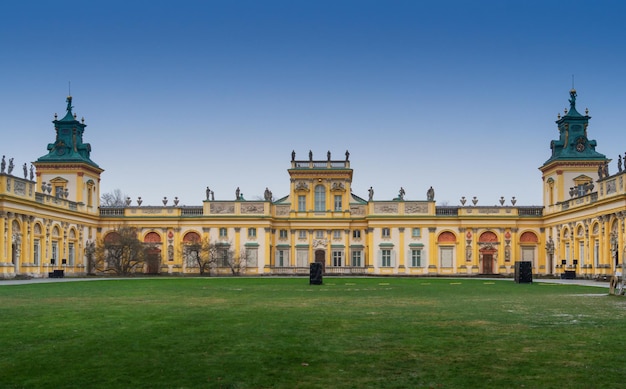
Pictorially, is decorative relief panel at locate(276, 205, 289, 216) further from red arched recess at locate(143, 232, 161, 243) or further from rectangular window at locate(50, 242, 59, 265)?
rectangular window at locate(50, 242, 59, 265)

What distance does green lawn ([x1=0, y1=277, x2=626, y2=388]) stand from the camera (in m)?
8.67

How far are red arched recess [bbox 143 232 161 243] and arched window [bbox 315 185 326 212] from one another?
1665 centimetres

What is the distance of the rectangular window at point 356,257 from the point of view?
224 feet

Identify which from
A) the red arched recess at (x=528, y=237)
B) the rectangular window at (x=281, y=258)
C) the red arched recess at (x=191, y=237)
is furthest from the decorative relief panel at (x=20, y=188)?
the red arched recess at (x=528, y=237)

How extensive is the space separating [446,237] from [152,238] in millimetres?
30256

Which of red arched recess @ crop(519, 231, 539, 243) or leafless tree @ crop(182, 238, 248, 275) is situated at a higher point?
red arched recess @ crop(519, 231, 539, 243)

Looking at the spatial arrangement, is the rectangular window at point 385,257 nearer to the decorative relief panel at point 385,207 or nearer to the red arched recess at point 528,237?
the decorative relief panel at point 385,207

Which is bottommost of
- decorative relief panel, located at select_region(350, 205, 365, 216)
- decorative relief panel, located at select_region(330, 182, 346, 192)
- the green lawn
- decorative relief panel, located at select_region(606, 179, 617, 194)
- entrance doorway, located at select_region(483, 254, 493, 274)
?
entrance doorway, located at select_region(483, 254, 493, 274)

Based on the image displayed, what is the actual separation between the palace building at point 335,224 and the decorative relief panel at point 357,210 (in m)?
0.10

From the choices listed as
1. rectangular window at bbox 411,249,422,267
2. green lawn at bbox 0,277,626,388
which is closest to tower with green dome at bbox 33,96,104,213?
rectangular window at bbox 411,249,422,267

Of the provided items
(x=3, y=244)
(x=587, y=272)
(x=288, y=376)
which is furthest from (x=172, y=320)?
(x=587, y=272)

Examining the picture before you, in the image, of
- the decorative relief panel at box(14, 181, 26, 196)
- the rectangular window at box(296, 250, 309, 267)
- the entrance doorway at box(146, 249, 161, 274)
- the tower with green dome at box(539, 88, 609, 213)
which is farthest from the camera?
the rectangular window at box(296, 250, 309, 267)

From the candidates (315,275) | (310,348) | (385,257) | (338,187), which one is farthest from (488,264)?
→ (310,348)

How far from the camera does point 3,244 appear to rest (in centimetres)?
4609
